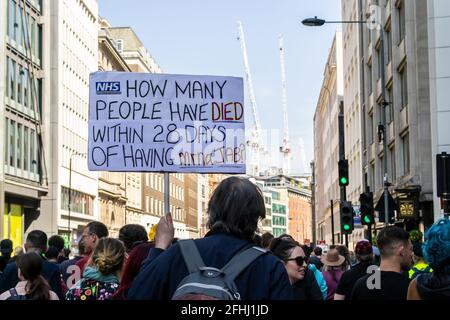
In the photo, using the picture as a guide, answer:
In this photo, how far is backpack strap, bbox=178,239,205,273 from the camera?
373 cm

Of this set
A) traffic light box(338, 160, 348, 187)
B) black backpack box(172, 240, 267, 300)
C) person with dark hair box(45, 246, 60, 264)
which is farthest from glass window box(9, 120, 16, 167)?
black backpack box(172, 240, 267, 300)

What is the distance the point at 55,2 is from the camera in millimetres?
61625

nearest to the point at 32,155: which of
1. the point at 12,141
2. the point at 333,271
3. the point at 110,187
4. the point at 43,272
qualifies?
the point at 12,141

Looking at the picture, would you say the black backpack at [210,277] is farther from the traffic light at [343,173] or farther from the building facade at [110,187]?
the building facade at [110,187]

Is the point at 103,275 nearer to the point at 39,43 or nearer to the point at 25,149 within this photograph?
the point at 25,149

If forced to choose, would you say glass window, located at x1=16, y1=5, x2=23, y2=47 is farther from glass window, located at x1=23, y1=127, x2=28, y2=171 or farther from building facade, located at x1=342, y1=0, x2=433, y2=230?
building facade, located at x1=342, y1=0, x2=433, y2=230

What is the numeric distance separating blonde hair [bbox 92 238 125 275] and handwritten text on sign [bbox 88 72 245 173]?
56.7 inches

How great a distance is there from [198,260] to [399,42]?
3376cm

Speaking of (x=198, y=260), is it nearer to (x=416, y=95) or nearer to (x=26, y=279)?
(x=26, y=279)

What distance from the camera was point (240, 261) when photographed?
3744 millimetres

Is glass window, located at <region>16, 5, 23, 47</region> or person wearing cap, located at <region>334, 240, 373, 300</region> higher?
glass window, located at <region>16, 5, 23, 47</region>

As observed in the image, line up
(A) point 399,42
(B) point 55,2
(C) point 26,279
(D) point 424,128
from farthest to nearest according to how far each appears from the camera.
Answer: (B) point 55,2
(A) point 399,42
(D) point 424,128
(C) point 26,279

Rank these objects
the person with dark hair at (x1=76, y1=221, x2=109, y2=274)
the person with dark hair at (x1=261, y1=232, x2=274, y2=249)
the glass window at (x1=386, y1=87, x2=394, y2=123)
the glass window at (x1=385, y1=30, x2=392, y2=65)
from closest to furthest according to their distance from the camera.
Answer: the person with dark hair at (x1=76, y1=221, x2=109, y2=274) → the person with dark hair at (x1=261, y1=232, x2=274, y2=249) → the glass window at (x1=386, y1=87, x2=394, y2=123) → the glass window at (x1=385, y1=30, x2=392, y2=65)
